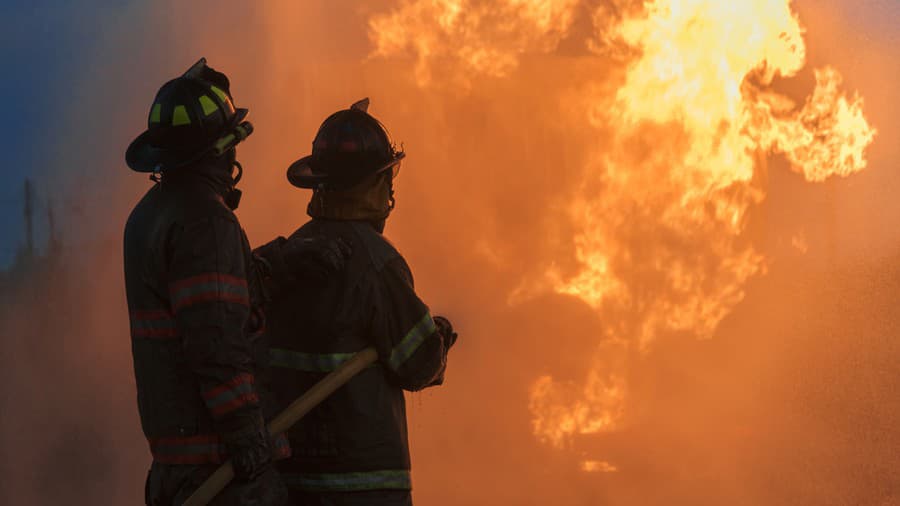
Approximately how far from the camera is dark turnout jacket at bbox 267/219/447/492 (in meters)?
5.07

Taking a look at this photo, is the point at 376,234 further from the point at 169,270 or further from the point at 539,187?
the point at 539,187

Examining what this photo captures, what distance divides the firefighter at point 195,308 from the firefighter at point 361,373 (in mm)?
348

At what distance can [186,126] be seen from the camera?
4.61m

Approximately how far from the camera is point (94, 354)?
18.4 metres

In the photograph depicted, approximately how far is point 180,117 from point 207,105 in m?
0.12

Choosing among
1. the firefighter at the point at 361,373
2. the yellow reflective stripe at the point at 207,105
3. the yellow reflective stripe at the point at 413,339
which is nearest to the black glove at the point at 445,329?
the firefighter at the point at 361,373

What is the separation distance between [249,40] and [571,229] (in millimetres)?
5385

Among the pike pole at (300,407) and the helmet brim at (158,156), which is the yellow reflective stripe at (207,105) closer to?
the helmet brim at (158,156)

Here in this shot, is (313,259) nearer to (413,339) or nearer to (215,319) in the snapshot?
(413,339)

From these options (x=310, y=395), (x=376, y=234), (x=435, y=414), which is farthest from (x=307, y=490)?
(x=435, y=414)

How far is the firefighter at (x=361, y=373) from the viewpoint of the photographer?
16.6ft

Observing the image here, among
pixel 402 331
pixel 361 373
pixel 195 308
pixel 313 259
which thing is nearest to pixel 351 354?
pixel 361 373

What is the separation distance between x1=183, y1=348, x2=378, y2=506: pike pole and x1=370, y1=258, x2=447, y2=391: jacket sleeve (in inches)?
3.5

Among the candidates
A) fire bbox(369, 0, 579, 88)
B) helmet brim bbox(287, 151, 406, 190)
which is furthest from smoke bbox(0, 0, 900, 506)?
helmet brim bbox(287, 151, 406, 190)
